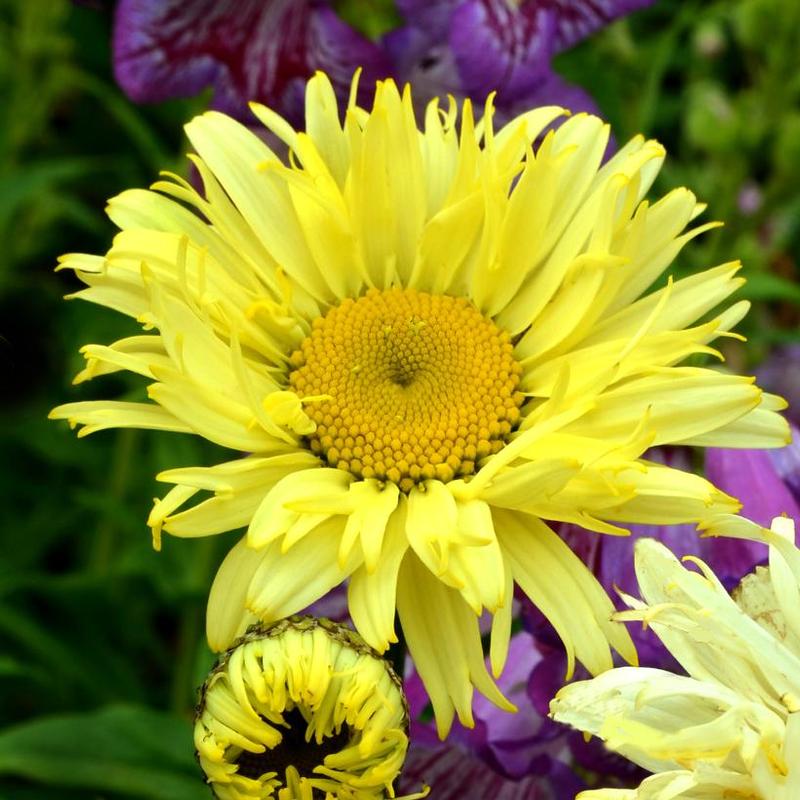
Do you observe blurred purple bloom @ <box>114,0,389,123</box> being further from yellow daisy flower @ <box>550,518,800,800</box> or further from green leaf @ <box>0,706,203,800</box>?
yellow daisy flower @ <box>550,518,800,800</box>

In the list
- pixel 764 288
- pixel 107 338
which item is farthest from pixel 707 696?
pixel 107 338

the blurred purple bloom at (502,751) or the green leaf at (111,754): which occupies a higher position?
the blurred purple bloom at (502,751)

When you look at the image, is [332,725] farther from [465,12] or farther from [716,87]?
[716,87]

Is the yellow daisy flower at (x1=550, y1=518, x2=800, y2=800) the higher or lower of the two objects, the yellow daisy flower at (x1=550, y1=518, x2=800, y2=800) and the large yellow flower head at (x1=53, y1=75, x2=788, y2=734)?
the lower

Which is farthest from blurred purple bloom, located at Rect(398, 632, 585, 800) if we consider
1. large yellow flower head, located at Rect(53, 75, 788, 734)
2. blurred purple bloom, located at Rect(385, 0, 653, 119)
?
blurred purple bloom, located at Rect(385, 0, 653, 119)

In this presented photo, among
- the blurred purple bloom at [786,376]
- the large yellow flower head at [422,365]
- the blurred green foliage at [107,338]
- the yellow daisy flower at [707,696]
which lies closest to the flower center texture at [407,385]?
the large yellow flower head at [422,365]

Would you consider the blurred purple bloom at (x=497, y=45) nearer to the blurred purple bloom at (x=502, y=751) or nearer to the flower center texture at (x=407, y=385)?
the flower center texture at (x=407, y=385)

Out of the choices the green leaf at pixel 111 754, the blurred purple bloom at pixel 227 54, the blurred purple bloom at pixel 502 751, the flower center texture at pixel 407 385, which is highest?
the blurred purple bloom at pixel 227 54
